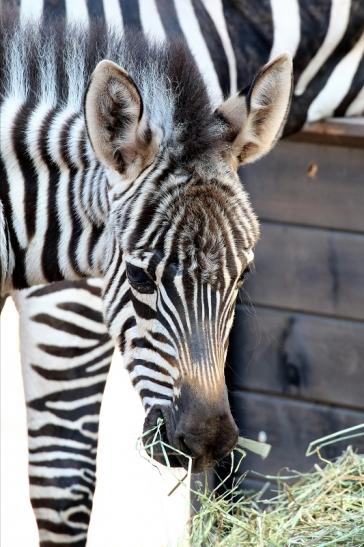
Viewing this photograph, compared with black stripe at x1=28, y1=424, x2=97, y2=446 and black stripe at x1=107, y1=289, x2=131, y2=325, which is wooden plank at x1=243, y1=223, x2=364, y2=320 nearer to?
black stripe at x1=28, y1=424, x2=97, y2=446

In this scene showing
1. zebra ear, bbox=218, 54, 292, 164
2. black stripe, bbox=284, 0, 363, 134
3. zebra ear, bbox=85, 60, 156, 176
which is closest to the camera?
zebra ear, bbox=85, 60, 156, 176

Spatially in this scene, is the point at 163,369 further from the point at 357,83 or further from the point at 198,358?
the point at 357,83

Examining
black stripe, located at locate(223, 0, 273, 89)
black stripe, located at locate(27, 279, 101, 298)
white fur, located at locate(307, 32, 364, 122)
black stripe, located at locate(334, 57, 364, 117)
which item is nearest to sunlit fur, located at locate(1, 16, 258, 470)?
black stripe, located at locate(27, 279, 101, 298)

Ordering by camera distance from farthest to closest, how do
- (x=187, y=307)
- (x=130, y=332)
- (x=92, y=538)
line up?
(x=92, y=538), (x=130, y=332), (x=187, y=307)

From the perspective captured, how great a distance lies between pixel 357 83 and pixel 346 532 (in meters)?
2.82

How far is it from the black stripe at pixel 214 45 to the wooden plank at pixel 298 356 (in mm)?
1443

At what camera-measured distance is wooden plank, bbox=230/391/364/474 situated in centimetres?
580

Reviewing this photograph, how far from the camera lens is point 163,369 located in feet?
10.6

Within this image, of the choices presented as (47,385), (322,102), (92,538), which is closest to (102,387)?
(47,385)

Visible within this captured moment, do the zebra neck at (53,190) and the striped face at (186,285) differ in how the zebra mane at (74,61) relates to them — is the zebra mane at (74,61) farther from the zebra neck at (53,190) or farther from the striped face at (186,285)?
the striped face at (186,285)

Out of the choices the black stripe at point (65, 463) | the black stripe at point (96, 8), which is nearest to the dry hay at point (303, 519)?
the black stripe at point (65, 463)

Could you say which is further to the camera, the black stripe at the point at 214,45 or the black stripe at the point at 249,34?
the black stripe at the point at 249,34

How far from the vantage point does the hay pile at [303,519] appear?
3.44m

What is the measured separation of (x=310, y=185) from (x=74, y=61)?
2.38 metres
